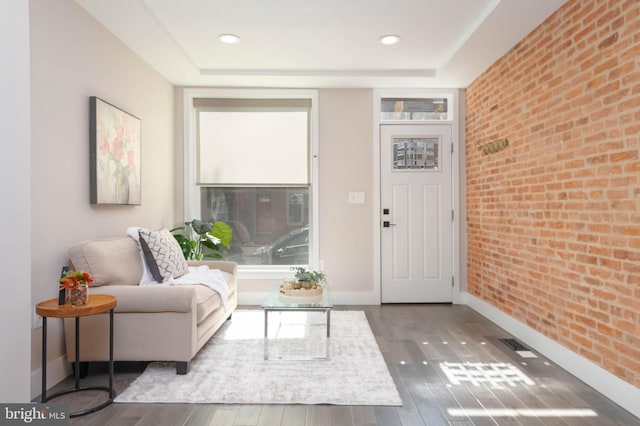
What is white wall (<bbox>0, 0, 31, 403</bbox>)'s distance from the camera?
5.21ft

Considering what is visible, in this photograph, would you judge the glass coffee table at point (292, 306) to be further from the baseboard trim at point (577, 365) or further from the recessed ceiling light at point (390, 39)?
the recessed ceiling light at point (390, 39)

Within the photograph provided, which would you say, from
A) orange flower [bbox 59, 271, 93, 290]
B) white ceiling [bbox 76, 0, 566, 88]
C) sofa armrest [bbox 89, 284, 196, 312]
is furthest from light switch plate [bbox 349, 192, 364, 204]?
orange flower [bbox 59, 271, 93, 290]

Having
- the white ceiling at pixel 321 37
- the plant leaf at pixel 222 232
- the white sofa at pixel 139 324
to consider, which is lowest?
the white sofa at pixel 139 324

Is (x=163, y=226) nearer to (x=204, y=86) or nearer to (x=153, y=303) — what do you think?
(x=204, y=86)

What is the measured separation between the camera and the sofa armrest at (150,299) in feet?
8.59

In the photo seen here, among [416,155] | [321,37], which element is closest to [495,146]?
[416,155]

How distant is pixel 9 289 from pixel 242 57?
10.3 feet

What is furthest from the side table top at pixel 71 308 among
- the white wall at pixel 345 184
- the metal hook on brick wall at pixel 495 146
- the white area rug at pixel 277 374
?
the metal hook on brick wall at pixel 495 146

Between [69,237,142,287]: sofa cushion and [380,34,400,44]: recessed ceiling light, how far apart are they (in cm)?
280

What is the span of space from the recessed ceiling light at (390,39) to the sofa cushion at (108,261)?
2.80 m

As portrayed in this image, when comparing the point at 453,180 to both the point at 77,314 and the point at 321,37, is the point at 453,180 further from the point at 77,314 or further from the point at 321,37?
the point at 77,314

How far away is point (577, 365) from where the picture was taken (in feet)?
8.93

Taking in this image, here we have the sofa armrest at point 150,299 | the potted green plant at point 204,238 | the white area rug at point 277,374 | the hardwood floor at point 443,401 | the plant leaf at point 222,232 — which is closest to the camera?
the hardwood floor at point 443,401

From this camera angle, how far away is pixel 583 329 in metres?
2.69
